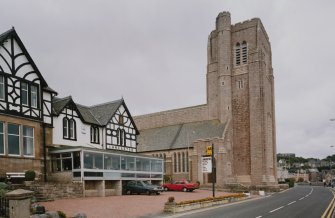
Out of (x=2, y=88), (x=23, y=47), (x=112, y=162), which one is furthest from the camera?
(x=112, y=162)

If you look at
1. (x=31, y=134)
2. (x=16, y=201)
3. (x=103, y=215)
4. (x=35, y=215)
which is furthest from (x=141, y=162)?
(x=16, y=201)

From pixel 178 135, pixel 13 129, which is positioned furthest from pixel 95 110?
pixel 178 135

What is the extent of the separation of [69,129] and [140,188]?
865 centimetres

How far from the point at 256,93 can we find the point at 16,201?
4839 cm

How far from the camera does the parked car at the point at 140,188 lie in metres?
32.7

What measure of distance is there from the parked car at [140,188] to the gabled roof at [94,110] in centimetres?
778

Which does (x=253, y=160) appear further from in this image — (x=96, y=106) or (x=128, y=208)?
(x=128, y=208)

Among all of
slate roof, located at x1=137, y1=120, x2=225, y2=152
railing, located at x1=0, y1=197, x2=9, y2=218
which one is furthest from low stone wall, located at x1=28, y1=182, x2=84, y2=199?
slate roof, located at x1=137, y1=120, x2=225, y2=152

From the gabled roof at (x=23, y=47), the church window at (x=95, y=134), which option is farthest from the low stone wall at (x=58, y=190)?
the church window at (x=95, y=134)

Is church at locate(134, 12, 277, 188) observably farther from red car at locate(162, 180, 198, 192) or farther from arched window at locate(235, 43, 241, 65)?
red car at locate(162, 180, 198, 192)

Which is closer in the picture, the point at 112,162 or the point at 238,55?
the point at 112,162

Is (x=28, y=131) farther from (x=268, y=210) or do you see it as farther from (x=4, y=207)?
(x=268, y=210)

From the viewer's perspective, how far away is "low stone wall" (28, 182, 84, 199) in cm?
2353

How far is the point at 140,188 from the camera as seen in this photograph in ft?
108
